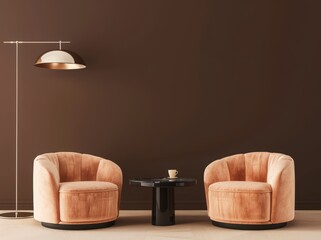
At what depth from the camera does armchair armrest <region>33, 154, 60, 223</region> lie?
5.29m

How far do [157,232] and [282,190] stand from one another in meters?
1.20

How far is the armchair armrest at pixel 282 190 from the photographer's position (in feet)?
17.3

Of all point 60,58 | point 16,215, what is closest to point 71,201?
point 16,215

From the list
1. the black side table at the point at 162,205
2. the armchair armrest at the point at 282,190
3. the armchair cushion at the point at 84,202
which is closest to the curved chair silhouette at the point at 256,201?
the armchair armrest at the point at 282,190

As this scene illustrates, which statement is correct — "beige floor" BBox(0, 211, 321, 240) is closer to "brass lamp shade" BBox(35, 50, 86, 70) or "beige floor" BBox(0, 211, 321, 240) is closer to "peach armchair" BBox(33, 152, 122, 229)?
"peach armchair" BBox(33, 152, 122, 229)

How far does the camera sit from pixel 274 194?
5.29 meters

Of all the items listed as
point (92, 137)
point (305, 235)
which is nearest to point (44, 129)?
point (92, 137)

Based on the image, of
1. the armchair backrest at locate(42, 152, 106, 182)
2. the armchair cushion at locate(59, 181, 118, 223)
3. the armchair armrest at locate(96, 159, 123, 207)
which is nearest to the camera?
the armchair cushion at locate(59, 181, 118, 223)

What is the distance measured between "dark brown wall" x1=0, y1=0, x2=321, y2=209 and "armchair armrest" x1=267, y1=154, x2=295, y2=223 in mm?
1182

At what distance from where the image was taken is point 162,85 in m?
6.70

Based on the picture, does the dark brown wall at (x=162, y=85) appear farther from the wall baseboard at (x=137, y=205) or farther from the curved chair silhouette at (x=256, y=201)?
the curved chair silhouette at (x=256, y=201)

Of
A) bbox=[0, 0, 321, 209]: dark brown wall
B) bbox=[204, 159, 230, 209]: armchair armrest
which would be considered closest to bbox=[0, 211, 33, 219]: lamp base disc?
bbox=[0, 0, 321, 209]: dark brown wall

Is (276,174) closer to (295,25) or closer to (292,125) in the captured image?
(292,125)

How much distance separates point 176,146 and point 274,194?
166 cm
